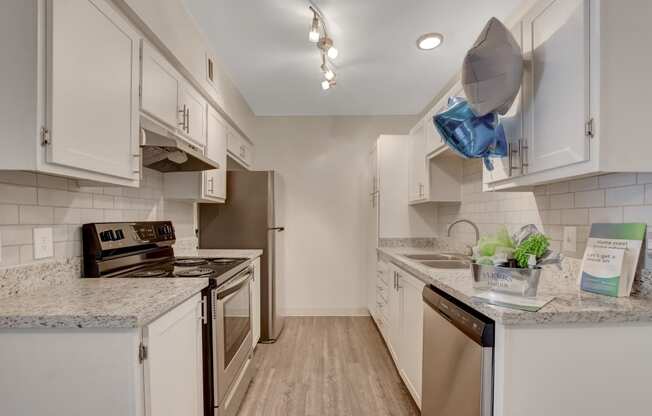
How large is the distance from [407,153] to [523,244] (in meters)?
2.05

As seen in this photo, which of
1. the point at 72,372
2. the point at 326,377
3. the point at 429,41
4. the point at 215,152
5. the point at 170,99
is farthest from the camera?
the point at 215,152

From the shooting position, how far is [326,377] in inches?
91.4

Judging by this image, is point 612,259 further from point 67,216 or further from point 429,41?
point 67,216

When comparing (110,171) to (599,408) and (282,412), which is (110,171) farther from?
(599,408)

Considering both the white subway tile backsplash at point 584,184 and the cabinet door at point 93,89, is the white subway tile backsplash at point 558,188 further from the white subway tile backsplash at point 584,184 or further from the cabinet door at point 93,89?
the cabinet door at point 93,89

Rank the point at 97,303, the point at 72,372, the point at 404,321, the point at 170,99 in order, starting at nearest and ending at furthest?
the point at 72,372
the point at 97,303
the point at 170,99
the point at 404,321

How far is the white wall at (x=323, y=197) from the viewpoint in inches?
147

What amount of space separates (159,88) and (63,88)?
2.14 ft

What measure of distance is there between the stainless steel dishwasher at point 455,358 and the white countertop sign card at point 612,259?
0.49 m

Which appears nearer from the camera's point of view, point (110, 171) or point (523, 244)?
point (523, 244)


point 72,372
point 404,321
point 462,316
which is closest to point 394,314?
point 404,321

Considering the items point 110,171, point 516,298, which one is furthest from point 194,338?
point 516,298

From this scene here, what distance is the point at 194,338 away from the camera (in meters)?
1.34

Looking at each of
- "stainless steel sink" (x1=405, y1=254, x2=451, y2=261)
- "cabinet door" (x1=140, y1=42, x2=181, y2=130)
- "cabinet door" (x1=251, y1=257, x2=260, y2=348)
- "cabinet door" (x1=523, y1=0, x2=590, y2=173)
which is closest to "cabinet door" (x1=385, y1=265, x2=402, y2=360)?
"stainless steel sink" (x1=405, y1=254, x2=451, y2=261)
